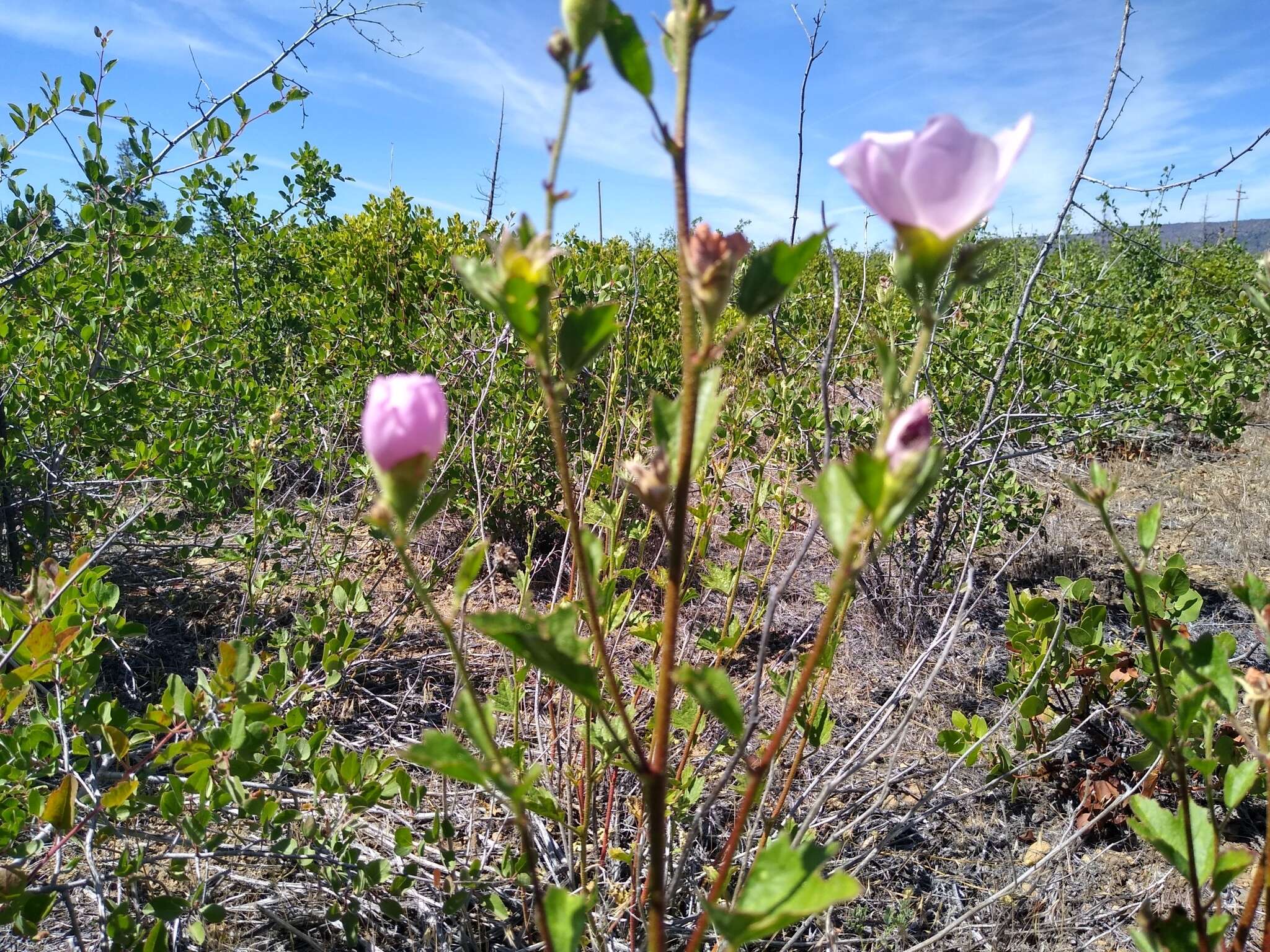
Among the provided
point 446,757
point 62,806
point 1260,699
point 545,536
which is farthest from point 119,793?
point 545,536

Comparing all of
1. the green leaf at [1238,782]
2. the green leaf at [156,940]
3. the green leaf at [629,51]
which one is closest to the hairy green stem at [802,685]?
the green leaf at [629,51]

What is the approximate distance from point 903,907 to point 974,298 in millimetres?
3054

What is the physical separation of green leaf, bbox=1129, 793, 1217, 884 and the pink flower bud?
765 mm

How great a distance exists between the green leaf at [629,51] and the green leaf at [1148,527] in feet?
2.44

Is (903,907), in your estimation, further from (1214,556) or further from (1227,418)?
(1227,418)

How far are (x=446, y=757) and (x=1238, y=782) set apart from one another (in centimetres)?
96

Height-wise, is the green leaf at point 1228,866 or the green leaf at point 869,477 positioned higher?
the green leaf at point 869,477

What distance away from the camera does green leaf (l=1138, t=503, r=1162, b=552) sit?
35.4 inches

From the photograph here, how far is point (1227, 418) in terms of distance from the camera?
11.4 feet

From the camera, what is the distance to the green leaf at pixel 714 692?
22.4 inches

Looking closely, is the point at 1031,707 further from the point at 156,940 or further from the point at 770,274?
the point at 156,940

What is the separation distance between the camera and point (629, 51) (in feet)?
1.88

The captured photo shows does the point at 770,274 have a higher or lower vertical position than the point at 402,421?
higher

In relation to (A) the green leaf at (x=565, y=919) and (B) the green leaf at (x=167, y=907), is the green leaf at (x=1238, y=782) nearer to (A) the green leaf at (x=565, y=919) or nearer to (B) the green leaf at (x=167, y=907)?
(A) the green leaf at (x=565, y=919)
